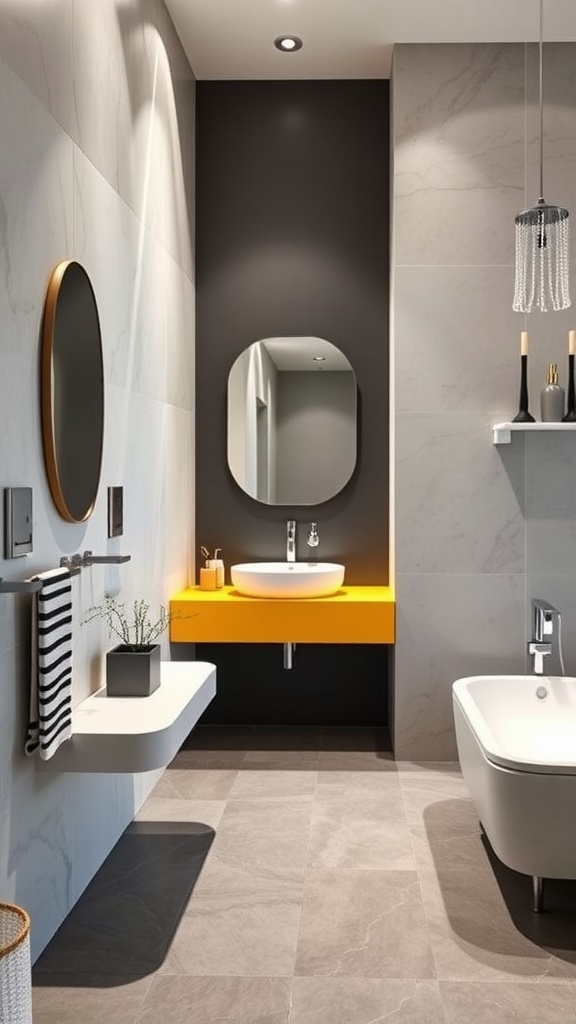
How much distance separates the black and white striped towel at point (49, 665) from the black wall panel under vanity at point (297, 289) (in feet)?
7.59

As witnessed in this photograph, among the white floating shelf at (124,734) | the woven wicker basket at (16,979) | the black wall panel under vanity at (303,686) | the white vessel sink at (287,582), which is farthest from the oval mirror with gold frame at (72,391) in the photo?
the black wall panel under vanity at (303,686)

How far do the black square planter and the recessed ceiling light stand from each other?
276 centimetres

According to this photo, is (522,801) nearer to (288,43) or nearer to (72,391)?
(72,391)

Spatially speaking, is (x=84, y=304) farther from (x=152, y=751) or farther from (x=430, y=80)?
(x=430, y=80)

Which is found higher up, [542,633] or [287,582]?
[287,582]

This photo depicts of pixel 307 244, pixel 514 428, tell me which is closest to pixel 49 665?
pixel 514 428

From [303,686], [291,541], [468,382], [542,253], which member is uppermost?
[542,253]

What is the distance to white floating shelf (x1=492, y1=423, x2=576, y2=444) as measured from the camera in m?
3.85

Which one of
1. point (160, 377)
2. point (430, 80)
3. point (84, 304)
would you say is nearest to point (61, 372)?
point (84, 304)

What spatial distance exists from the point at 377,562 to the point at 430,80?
2169 mm

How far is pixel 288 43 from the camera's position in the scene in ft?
13.5

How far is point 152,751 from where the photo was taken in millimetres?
2428

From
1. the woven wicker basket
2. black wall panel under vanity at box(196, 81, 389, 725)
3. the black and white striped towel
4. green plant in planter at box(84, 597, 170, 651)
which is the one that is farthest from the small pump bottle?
the woven wicker basket

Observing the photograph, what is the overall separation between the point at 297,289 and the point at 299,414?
605 mm
